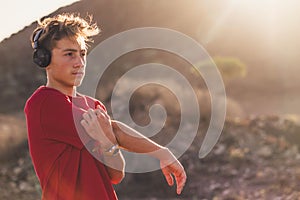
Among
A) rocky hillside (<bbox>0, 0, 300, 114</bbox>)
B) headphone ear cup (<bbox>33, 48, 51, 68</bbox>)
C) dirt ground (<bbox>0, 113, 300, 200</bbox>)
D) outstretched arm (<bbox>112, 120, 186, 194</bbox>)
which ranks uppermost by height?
rocky hillside (<bbox>0, 0, 300, 114</bbox>)

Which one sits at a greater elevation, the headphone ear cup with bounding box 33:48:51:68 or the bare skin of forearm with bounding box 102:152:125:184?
the headphone ear cup with bounding box 33:48:51:68

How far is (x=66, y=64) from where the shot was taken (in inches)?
81.7

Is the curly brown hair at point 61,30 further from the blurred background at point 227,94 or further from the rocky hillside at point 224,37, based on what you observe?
the rocky hillside at point 224,37

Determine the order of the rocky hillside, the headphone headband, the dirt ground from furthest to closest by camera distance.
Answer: the rocky hillside → the dirt ground → the headphone headband

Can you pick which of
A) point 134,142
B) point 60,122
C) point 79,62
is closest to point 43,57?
point 79,62

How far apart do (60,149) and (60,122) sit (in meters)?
0.08

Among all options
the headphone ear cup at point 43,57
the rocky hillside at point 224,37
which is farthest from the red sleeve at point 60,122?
the rocky hillside at point 224,37

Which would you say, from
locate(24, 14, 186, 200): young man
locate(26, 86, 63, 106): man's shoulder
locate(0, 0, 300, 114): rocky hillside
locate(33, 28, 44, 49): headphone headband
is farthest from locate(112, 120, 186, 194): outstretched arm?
locate(0, 0, 300, 114): rocky hillside

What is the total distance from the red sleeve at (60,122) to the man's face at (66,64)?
8cm

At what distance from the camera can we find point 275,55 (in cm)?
2892

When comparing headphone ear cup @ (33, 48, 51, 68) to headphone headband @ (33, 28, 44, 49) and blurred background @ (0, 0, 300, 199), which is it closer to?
headphone headband @ (33, 28, 44, 49)

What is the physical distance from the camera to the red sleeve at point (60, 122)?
2.02m

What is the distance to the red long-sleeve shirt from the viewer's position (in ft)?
6.63

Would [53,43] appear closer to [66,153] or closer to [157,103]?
[66,153]
